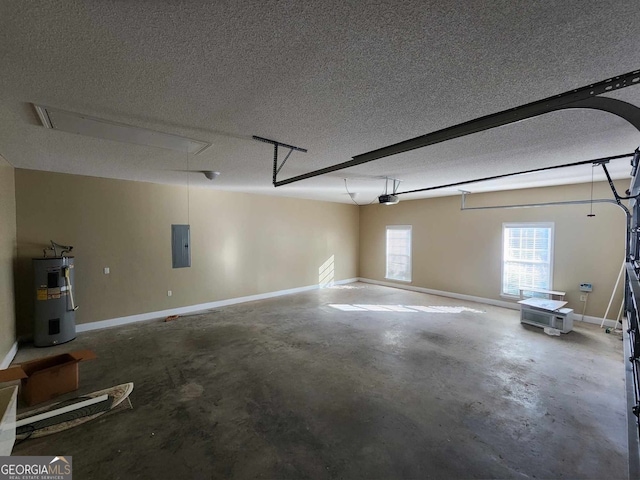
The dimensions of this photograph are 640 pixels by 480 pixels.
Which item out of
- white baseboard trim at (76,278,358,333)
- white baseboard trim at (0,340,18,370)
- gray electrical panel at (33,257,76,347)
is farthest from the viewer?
white baseboard trim at (76,278,358,333)

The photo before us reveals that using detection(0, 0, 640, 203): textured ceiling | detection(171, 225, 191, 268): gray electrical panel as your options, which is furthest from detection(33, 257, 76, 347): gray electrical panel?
detection(0, 0, 640, 203): textured ceiling

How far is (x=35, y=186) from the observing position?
165 inches

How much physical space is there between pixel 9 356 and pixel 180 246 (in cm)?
277

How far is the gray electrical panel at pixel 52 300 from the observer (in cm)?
388

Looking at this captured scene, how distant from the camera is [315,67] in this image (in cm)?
161

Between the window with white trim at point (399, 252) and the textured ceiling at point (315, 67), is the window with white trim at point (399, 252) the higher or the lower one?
the lower one

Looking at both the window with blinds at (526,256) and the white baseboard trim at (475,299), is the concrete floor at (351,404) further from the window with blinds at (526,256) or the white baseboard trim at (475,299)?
the window with blinds at (526,256)

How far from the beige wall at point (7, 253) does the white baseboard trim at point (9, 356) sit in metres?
0.05

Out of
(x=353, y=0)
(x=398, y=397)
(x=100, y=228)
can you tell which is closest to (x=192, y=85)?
(x=353, y=0)

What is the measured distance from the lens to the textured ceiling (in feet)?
3.97

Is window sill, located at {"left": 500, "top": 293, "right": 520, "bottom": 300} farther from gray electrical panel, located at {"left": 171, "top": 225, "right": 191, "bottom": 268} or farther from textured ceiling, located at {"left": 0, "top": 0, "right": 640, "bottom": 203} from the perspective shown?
gray electrical panel, located at {"left": 171, "top": 225, "right": 191, "bottom": 268}

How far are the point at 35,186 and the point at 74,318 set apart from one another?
→ 2186mm

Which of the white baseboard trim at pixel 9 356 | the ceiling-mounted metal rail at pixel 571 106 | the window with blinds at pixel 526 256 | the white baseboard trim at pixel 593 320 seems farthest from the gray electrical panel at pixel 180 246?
the white baseboard trim at pixel 593 320

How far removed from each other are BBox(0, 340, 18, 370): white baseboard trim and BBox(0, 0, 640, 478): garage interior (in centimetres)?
4
